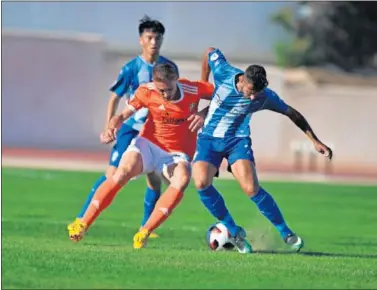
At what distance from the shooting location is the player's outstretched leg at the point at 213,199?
1028 cm

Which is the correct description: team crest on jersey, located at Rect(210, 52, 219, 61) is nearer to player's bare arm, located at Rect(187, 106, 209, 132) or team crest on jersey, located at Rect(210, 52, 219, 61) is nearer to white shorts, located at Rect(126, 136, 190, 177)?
player's bare arm, located at Rect(187, 106, 209, 132)

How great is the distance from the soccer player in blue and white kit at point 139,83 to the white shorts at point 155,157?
1.11 meters

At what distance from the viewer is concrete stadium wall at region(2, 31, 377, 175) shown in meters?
38.1

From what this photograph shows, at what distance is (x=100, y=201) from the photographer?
1023cm

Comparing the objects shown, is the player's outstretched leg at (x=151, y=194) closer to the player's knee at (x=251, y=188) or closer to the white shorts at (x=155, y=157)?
the white shorts at (x=155, y=157)

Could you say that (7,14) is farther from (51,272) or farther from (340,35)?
(51,272)

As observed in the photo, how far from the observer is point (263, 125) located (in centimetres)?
3800

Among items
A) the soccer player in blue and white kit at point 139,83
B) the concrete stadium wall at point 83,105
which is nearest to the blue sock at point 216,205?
the soccer player in blue and white kit at point 139,83

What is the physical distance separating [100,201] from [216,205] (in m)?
1.06

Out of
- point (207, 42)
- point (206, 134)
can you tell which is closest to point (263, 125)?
point (207, 42)

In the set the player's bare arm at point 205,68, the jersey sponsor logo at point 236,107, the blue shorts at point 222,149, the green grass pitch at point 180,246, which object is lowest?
the green grass pitch at point 180,246

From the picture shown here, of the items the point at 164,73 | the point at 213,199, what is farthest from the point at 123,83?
the point at 213,199

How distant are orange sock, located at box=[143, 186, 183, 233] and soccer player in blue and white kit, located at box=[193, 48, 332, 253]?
265 mm

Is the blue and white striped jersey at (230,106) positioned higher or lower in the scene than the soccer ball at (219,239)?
higher
